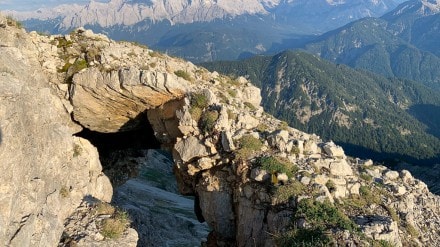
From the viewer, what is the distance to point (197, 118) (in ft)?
85.3

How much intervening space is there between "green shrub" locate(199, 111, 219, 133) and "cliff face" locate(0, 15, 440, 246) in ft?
0.27

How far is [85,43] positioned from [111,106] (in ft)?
16.4

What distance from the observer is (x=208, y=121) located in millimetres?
25312

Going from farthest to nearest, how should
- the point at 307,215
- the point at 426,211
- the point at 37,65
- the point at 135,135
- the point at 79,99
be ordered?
1. the point at 135,135
2. the point at 79,99
3. the point at 37,65
4. the point at 426,211
5. the point at 307,215

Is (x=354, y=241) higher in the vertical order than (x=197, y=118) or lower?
lower

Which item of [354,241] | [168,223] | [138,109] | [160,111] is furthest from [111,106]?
[168,223]

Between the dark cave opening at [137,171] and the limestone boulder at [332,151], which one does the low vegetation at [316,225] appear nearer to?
the limestone boulder at [332,151]

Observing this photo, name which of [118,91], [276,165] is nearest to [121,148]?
[118,91]

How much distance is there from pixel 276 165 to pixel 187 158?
6.40m

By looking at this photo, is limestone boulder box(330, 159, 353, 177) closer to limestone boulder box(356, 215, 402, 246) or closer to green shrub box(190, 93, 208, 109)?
limestone boulder box(356, 215, 402, 246)

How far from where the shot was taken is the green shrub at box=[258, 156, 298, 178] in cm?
2252

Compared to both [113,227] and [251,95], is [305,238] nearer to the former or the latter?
[113,227]

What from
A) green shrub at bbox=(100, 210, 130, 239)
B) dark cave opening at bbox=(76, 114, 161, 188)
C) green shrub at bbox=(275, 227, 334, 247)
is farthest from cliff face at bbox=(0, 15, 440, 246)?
dark cave opening at bbox=(76, 114, 161, 188)

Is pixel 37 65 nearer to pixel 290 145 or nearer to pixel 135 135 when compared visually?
pixel 135 135
